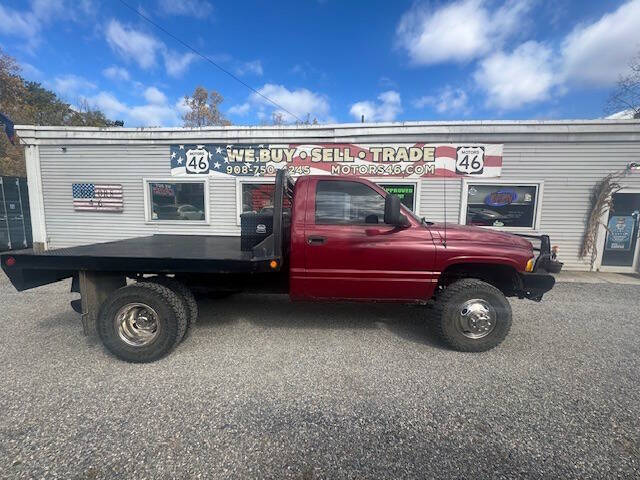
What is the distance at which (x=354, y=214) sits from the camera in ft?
11.2

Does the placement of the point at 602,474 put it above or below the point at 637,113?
below

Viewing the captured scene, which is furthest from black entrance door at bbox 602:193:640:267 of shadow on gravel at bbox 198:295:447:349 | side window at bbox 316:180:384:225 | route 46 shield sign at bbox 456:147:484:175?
side window at bbox 316:180:384:225

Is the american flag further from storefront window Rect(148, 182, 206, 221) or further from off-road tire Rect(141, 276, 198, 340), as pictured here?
off-road tire Rect(141, 276, 198, 340)

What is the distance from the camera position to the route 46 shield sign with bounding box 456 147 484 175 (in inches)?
289

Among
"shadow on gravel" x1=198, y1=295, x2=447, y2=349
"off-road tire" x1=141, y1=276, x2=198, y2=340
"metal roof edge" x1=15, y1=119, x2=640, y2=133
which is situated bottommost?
"shadow on gravel" x1=198, y1=295, x2=447, y2=349

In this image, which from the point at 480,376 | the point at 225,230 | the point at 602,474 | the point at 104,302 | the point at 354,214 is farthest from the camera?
the point at 225,230

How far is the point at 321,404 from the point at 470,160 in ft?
23.2

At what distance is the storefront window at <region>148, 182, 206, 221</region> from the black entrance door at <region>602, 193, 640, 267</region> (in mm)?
10602

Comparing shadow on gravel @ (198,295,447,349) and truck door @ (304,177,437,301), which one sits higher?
truck door @ (304,177,437,301)

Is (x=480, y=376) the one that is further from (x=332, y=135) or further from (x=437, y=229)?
(x=332, y=135)

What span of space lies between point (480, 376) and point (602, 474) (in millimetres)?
1075

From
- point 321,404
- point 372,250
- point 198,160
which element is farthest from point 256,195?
point 321,404

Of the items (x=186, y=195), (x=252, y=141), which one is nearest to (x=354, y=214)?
(x=252, y=141)

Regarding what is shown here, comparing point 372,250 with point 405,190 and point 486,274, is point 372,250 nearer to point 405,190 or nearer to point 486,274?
point 486,274
